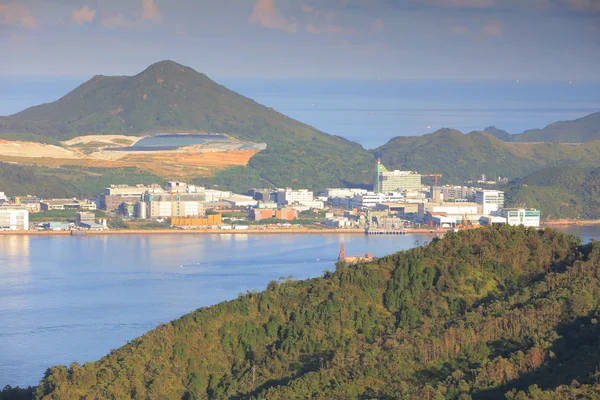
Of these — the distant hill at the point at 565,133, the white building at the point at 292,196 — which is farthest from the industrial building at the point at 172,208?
the distant hill at the point at 565,133

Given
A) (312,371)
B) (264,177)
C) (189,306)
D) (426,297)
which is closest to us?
(312,371)

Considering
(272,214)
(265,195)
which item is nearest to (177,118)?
(265,195)

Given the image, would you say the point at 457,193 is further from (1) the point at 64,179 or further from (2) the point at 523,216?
(1) the point at 64,179

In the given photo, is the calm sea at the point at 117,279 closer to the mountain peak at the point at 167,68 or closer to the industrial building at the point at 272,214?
the industrial building at the point at 272,214

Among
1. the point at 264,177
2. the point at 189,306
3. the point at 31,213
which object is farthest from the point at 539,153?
the point at 189,306

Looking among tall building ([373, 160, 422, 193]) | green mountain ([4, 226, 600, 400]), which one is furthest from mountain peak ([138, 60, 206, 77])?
green mountain ([4, 226, 600, 400])

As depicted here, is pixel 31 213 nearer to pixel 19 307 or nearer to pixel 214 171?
pixel 214 171
